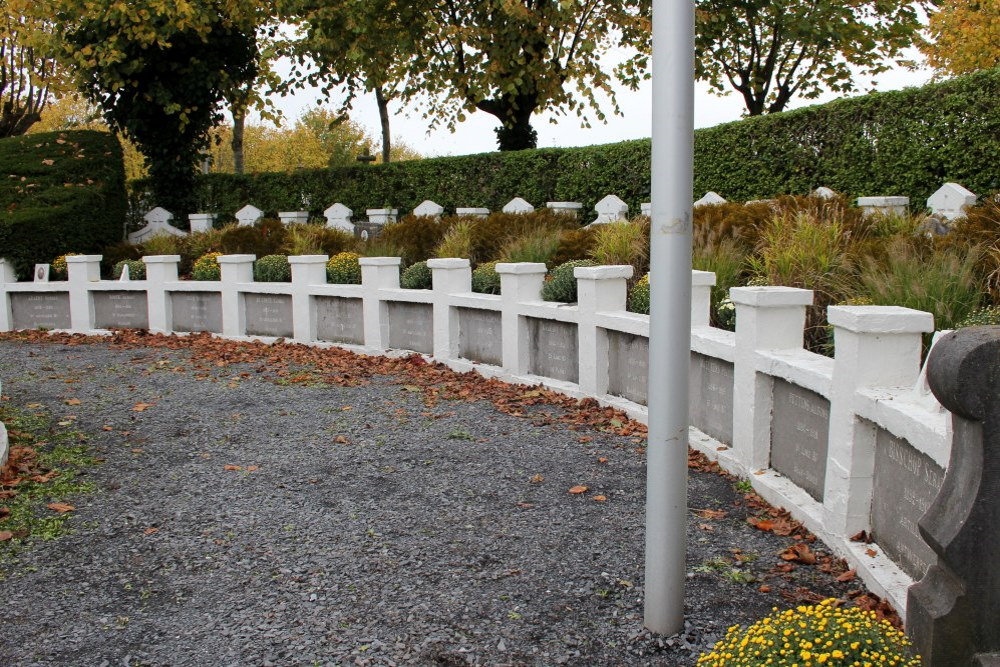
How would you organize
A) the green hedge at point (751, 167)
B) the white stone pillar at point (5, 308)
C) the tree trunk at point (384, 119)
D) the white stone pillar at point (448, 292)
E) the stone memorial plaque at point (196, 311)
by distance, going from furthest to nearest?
the tree trunk at point (384, 119) < the white stone pillar at point (5, 308) < the stone memorial plaque at point (196, 311) < the green hedge at point (751, 167) < the white stone pillar at point (448, 292)

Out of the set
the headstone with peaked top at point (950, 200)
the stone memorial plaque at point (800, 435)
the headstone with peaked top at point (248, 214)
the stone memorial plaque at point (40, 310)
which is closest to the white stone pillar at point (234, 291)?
the stone memorial plaque at point (40, 310)

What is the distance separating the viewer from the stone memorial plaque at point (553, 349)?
322 inches

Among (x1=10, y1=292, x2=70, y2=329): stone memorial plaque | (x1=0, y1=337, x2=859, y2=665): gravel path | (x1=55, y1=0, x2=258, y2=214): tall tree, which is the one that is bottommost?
(x1=0, y1=337, x2=859, y2=665): gravel path

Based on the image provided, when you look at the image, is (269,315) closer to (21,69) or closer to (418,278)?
(418,278)

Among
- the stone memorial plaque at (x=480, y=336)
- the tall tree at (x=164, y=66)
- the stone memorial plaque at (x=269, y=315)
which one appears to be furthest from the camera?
the tall tree at (x=164, y=66)

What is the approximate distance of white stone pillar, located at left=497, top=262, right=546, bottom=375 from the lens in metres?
8.69

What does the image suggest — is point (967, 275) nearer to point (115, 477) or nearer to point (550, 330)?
point (550, 330)

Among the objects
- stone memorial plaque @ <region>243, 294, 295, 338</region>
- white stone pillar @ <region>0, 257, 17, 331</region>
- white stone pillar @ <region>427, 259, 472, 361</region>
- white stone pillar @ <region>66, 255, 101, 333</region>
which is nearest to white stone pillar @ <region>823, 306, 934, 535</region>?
white stone pillar @ <region>427, 259, 472, 361</region>

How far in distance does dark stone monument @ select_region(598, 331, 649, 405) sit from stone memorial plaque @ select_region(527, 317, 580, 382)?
1.69 feet

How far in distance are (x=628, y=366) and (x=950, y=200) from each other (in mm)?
5386

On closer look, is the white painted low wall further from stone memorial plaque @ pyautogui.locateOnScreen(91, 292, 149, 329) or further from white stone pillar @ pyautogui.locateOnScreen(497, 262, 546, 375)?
stone memorial plaque @ pyautogui.locateOnScreen(91, 292, 149, 329)

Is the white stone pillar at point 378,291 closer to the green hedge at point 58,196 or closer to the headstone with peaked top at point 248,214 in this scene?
the green hedge at point 58,196

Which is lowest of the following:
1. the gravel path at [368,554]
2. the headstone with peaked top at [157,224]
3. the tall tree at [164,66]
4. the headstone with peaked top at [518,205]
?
the gravel path at [368,554]

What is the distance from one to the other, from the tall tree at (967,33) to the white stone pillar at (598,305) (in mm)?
17673
